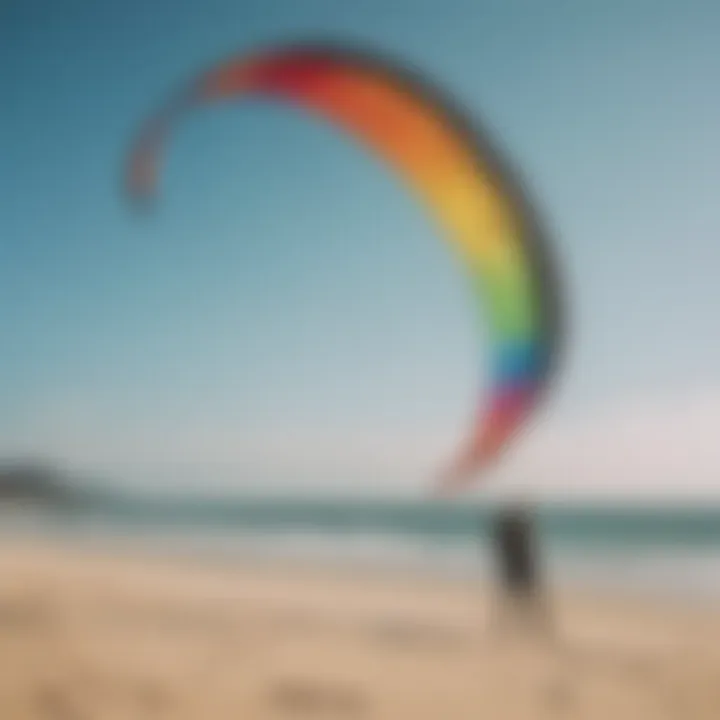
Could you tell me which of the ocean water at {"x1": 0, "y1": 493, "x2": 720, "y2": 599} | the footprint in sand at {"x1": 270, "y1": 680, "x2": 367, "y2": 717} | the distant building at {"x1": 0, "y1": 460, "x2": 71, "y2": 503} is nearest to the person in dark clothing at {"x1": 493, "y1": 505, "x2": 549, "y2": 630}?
the ocean water at {"x1": 0, "y1": 493, "x2": 720, "y2": 599}

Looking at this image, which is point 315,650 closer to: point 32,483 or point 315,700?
point 315,700

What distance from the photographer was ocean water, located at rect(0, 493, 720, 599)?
1205 millimetres

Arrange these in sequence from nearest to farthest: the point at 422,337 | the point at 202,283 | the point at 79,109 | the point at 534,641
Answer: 1. the point at 534,641
2. the point at 422,337
3. the point at 202,283
4. the point at 79,109

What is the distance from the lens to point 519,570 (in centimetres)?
120

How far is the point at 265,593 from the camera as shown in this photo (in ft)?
4.32

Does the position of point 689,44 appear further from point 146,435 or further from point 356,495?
point 146,435

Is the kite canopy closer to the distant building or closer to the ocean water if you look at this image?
the ocean water

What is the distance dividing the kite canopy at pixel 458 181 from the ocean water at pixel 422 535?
0.09 meters

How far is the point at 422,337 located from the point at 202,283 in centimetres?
33

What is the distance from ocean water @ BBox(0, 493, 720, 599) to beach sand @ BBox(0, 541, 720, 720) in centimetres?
3

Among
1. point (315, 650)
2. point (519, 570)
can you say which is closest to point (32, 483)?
point (315, 650)

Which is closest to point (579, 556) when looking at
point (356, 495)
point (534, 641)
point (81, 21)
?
point (534, 641)

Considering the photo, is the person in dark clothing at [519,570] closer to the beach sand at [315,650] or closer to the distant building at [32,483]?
the beach sand at [315,650]

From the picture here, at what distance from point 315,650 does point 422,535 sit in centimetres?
19
